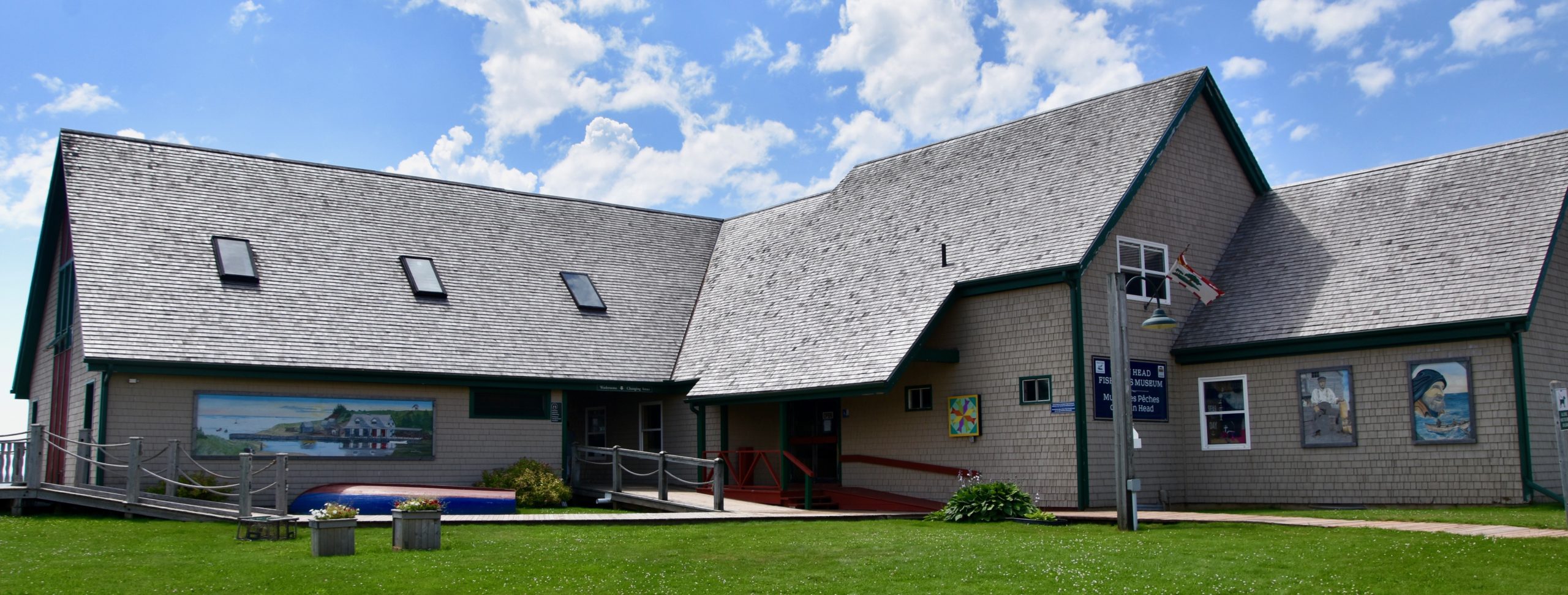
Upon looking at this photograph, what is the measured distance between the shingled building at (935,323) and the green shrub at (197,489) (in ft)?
2.78

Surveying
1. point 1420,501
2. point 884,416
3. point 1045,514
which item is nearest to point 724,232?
point 884,416

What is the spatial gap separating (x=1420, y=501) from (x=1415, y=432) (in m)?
0.98

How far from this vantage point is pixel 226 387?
21328 millimetres

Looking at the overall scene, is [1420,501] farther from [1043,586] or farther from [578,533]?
[578,533]

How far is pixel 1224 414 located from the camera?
21.2m

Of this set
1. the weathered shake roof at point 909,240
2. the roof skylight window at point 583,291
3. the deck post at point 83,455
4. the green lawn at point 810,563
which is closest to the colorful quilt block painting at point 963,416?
the weathered shake roof at point 909,240

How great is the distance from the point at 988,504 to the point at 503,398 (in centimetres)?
993

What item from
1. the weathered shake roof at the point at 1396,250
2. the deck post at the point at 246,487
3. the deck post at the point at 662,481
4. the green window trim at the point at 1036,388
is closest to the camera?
the deck post at the point at 246,487

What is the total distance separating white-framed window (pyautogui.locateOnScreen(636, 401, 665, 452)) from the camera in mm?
27500

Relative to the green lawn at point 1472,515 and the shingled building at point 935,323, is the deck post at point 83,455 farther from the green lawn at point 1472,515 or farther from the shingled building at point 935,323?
the green lawn at point 1472,515

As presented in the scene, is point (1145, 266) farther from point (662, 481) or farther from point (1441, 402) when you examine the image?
point (662, 481)

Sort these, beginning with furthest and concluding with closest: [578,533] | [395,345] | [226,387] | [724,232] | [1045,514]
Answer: [724,232], [395,345], [226,387], [1045,514], [578,533]

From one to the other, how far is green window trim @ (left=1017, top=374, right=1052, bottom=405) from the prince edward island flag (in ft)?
Result: 8.27

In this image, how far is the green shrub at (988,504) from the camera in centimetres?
1858
